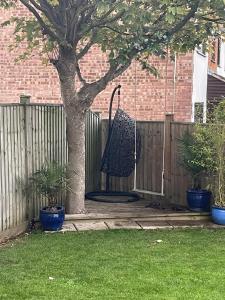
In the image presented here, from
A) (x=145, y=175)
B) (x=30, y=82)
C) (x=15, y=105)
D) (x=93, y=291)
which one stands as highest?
(x=30, y=82)

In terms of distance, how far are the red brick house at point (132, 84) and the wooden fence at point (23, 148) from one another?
4.57 m

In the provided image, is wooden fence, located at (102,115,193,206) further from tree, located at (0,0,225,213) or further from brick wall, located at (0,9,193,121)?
brick wall, located at (0,9,193,121)

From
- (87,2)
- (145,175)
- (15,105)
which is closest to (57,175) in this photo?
(15,105)

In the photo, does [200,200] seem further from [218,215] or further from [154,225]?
[154,225]

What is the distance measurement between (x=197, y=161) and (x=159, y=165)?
1838mm

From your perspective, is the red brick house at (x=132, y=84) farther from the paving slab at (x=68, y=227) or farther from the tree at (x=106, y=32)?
the paving slab at (x=68, y=227)

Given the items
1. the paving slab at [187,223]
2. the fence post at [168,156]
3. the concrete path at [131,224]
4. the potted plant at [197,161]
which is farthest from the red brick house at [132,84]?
the concrete path at [131,224]

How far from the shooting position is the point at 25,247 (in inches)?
258

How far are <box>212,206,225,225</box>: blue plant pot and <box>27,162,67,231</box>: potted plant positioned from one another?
8.01 feet

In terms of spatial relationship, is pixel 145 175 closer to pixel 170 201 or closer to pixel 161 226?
pixel 170 201

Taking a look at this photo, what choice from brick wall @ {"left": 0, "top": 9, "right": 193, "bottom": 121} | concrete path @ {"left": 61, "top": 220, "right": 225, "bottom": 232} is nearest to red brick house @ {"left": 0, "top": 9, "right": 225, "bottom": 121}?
brick wall @ {"left": 0, "top": 9, "right": 193, "bottom": 121}

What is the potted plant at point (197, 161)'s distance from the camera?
8.31 metres

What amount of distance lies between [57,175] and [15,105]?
121 cm

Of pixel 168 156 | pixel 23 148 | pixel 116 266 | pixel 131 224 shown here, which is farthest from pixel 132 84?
pixel 116 266
